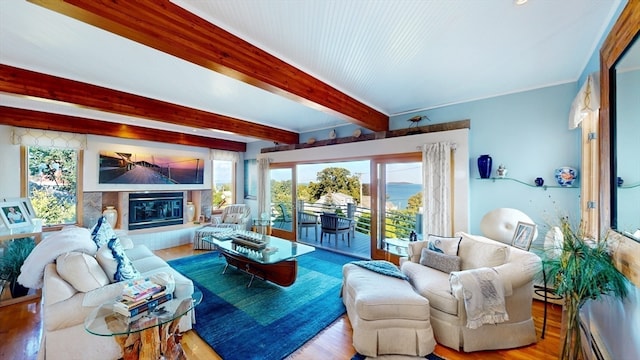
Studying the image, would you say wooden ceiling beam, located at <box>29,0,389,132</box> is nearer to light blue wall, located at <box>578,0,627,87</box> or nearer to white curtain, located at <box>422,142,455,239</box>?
white curtain, located at <box>422,142,455,239</box>

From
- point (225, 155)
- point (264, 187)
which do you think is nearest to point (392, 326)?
point (264, 187)

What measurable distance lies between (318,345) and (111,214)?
5081 mm

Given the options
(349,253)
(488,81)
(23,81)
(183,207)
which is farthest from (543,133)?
(183,207)

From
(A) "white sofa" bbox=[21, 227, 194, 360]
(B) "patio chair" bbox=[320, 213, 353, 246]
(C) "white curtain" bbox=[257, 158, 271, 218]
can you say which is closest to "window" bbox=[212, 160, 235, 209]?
(C) "white curtain" bbox=[257, 158, 271, 218]

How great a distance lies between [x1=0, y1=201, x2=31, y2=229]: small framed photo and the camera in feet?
9.88

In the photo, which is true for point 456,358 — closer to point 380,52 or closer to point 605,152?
point 605,152

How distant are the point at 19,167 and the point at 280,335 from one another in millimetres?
5168

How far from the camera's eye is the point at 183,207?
19.7 ft

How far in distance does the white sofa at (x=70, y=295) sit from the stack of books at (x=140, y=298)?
19cm

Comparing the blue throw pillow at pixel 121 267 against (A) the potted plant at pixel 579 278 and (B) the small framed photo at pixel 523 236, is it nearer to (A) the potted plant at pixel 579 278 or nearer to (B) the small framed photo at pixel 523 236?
(A) the potted plant at pixel 579 278

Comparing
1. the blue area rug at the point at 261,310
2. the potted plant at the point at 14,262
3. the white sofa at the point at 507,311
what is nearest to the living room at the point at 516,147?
the white sofa at the point at 507,311

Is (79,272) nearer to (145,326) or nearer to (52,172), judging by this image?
(145,326)

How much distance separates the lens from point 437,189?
11.8 feet

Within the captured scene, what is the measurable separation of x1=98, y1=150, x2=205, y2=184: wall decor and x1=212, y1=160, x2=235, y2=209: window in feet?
1.56
